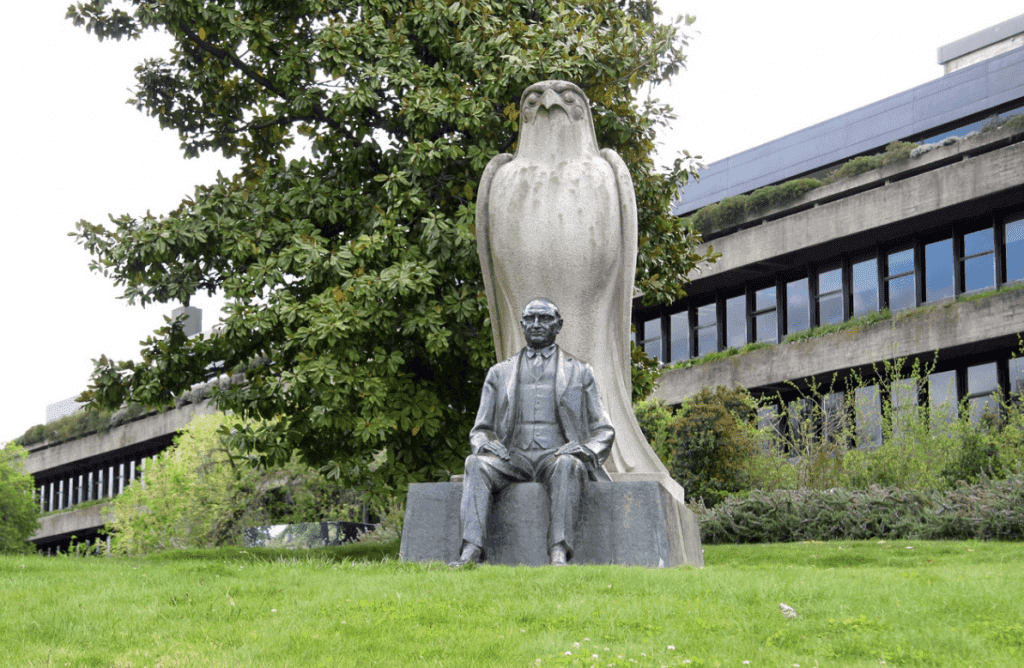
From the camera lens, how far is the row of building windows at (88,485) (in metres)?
53.7

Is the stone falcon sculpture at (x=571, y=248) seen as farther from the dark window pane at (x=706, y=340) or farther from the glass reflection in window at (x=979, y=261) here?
the dark window pane at (x=706, y=340)

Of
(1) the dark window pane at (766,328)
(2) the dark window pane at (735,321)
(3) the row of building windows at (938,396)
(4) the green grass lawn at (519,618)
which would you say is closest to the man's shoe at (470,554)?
(4) the green grass lawn at (519,618)

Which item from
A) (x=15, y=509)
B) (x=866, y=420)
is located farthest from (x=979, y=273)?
(x=15, y=509)

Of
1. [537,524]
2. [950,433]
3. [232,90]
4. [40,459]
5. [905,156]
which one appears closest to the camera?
[537,524]

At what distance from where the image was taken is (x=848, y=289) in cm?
3189

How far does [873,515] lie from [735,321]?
2032 cm

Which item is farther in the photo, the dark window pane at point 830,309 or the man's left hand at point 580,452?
the dark window pane at point 830,309

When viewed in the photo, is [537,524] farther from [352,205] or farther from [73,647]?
[352,205]

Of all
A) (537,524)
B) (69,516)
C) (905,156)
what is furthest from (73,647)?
(69,516)

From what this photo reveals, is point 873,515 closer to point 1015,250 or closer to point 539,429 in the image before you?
point 539,429

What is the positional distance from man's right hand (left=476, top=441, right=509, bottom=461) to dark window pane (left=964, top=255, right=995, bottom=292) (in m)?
23.9

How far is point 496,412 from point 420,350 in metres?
4.69

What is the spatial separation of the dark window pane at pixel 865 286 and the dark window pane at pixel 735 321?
4124mm

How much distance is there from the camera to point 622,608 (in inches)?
229
